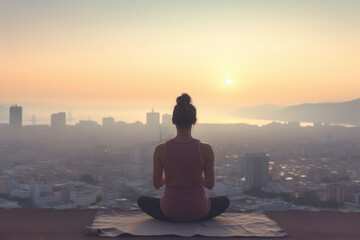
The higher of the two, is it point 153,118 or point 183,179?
point 153,118

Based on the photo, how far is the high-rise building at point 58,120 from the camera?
→ 1307 inches

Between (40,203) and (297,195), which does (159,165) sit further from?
(297,195)

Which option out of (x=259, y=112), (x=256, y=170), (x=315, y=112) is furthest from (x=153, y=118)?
(x=259, y=112)

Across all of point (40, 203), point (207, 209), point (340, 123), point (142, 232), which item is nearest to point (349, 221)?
point (207, 209)

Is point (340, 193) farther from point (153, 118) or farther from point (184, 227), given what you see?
point (153, 118)

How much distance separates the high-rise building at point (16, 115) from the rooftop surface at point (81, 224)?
2823cm

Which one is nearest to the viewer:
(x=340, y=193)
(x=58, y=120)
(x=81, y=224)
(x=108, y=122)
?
(x=81, y=224)

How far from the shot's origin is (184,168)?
2564mm

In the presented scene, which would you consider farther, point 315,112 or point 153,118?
point 315,112

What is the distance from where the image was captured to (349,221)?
304 cm

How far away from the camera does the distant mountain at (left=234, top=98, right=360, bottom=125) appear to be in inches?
1809

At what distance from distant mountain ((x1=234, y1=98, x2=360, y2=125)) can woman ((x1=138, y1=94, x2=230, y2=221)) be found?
44.2m

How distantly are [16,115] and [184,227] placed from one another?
98.1 ft

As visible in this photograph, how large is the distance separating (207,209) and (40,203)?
31.1 feet
